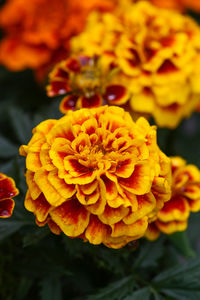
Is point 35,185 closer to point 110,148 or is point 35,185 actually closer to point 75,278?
point 110,148

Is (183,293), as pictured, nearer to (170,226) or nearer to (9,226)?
(170,226)

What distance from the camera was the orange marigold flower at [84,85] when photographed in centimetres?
84

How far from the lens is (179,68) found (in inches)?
37.7

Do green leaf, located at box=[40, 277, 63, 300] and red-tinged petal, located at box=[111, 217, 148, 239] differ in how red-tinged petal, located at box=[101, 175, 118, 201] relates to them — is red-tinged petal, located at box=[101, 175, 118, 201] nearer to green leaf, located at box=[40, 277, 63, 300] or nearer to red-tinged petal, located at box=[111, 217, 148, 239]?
red-tinged petal, located at box=[111, 217, 148, 239]

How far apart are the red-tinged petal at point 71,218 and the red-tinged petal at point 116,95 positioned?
295mm

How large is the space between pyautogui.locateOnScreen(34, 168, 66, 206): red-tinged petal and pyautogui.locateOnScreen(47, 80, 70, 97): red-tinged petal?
29cm

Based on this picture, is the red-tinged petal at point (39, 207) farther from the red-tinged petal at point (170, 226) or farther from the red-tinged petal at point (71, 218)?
the red-tinged petal at point (170, 226)

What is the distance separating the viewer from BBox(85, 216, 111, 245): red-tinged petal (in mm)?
586

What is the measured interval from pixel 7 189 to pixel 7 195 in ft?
0.04

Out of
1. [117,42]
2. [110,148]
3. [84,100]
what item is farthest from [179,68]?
[110,148]

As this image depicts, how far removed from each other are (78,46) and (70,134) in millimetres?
442

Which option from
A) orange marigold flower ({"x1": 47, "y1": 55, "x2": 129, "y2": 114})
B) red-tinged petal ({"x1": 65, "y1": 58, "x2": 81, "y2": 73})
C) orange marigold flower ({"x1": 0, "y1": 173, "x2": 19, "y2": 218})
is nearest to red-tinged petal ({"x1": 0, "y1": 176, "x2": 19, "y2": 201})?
orange marigold flower ({"x1": 0, "y1": 173, "x2": 19, "y2": 218})

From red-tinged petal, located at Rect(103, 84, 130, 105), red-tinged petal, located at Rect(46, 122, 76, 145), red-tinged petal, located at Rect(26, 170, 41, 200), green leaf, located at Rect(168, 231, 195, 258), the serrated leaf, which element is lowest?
green leaf, located at Rect(168, 231, 195, 258)

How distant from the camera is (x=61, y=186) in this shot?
580 mm
